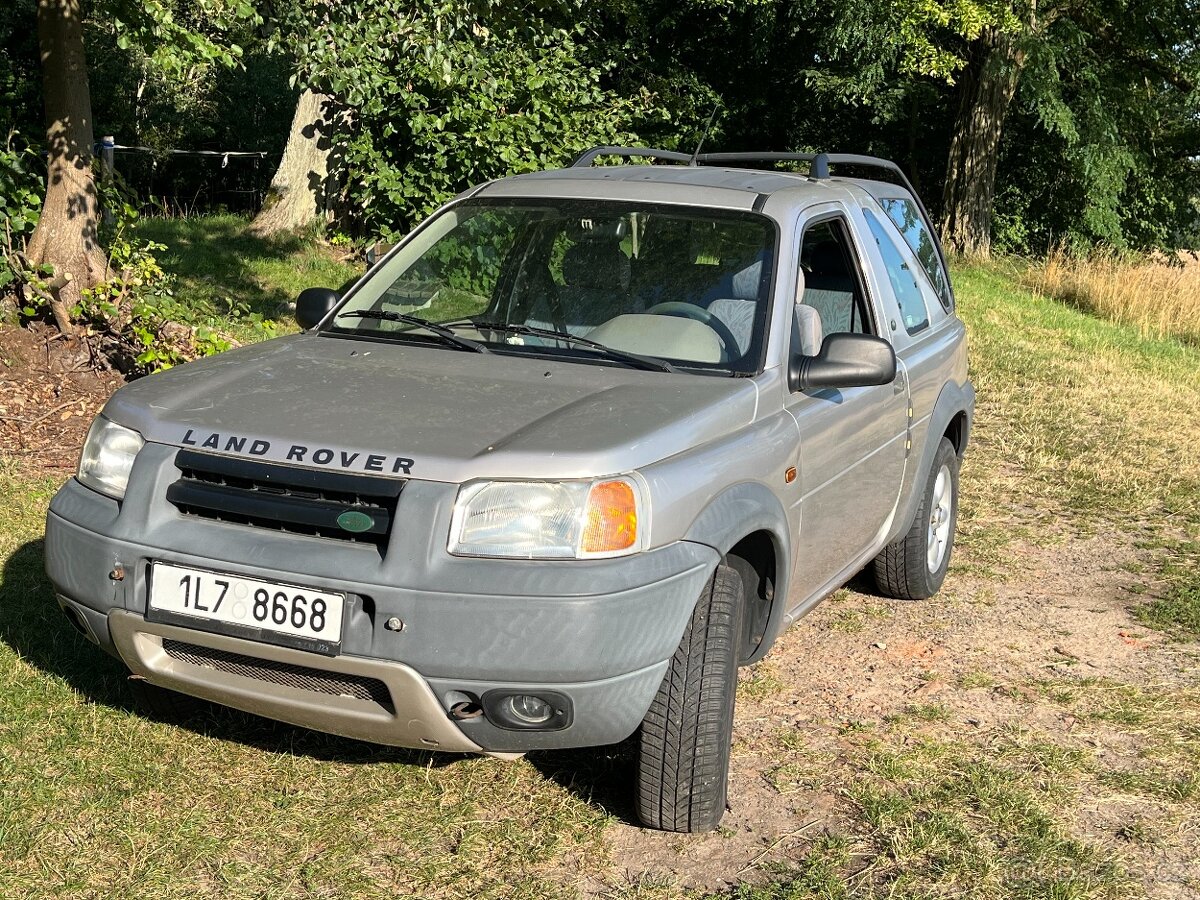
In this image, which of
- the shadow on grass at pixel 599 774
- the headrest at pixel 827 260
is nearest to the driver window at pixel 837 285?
the headrest at pixel 827 260

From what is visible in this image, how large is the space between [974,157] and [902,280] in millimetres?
16785

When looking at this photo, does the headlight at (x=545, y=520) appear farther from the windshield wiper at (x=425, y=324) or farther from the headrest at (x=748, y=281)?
the headrest at (x=748, y=281)

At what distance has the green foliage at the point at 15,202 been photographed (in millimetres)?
7844

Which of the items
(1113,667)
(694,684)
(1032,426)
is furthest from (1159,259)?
(694,684)

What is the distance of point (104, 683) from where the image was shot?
182 inches

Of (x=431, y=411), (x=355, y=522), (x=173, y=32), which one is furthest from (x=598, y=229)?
(x=173, y=32)

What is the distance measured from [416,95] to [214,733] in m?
8.53

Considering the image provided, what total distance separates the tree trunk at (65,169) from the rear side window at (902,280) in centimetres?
468

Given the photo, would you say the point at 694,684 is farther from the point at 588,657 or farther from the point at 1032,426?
the point at 1032,426

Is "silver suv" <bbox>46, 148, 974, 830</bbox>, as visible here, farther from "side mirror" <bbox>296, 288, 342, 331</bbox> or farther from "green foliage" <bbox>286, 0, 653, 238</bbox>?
"green foliage" <bbox>286, 0, 653, 238</bbox>

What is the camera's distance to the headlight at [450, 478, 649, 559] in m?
3.38

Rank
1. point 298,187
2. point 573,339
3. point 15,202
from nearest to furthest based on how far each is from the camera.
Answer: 1. point 573,339
2. point 15,202
3. point 298,187

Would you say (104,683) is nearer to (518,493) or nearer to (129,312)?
(518,493)

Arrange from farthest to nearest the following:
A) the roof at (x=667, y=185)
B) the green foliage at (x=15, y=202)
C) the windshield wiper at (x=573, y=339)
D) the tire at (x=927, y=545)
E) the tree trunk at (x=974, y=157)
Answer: the tree trunk at (x=974, y=157) < the green foliage at (x=15, y=202) < the tire at (x=927, y=545) < the roof at (x=667, y=185) < the windshield wiper at (x=573, y=339)
